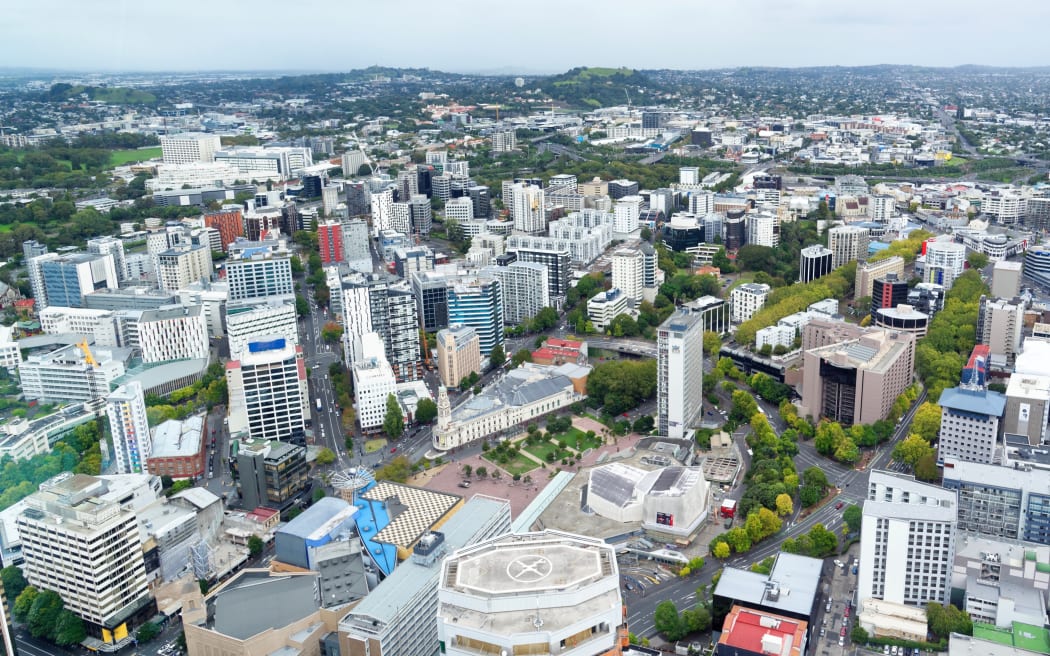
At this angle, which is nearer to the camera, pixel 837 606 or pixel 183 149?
pixel 837 606

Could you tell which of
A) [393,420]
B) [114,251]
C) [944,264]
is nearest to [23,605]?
[393,420]

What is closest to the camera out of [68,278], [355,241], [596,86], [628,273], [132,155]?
[68,278]

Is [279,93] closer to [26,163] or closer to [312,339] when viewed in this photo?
[26,163]

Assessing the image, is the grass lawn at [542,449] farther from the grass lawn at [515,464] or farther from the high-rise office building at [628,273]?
the high-rise office building at [628,273]

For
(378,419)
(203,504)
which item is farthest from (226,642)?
(378,419)

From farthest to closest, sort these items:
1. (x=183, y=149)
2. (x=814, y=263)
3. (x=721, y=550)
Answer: (x=183, y=149) → (x=814, y=263) → (x=721, y=550)

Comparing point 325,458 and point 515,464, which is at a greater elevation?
point 325,458

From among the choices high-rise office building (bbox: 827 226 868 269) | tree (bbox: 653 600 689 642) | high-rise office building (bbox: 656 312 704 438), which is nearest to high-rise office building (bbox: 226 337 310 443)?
high-rise office building (bbox: 656 312 704 438)

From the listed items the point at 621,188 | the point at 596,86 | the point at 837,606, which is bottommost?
the point at 837,606

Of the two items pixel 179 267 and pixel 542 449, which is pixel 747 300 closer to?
pixel 542 449
